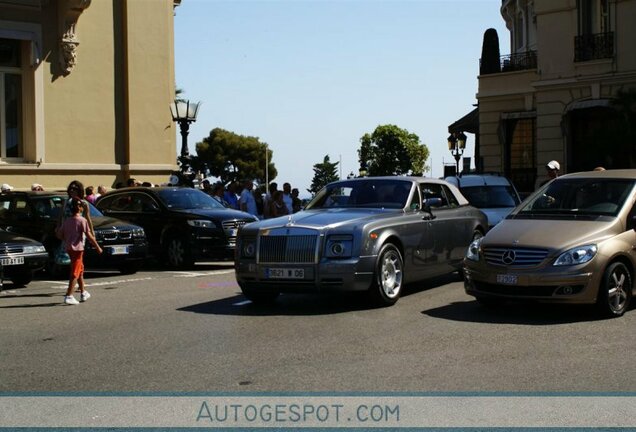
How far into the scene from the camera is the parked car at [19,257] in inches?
544

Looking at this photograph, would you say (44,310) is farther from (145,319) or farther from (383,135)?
(383,135)

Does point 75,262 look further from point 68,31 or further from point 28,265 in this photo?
point 68,31

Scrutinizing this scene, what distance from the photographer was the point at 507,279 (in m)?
9.58

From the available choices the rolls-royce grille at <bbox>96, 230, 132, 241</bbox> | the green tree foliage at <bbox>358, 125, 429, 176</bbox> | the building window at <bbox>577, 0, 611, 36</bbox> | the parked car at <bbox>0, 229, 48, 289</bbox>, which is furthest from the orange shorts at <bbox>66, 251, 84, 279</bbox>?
the green tree foliage at <bbox>358, 125, 429, 176</bbox>

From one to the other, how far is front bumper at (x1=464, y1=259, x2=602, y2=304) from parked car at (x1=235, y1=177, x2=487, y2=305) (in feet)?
5.13

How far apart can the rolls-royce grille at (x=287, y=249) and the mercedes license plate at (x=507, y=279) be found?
2.22m

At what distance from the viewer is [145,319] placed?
33.6 feet

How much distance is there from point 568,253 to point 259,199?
14.7 metres

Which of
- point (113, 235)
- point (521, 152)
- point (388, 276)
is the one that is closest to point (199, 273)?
point (113, 235)

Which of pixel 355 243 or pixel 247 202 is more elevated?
pixel 247 202

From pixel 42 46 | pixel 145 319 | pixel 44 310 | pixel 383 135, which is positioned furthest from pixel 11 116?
pixel 383 135

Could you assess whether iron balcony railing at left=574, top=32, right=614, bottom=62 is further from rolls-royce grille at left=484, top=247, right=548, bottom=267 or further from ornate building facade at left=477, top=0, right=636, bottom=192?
rolls-royce grille at left=484, top=247, right=548, bottom=267

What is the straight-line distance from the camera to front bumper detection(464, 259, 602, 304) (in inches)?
364

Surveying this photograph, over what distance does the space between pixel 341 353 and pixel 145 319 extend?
329 centimetres
